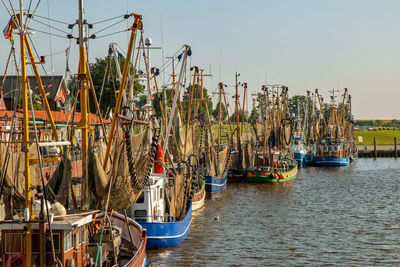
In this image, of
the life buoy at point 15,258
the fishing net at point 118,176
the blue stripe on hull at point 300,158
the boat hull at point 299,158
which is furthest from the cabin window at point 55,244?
the blue stripe on hull at point 300,158

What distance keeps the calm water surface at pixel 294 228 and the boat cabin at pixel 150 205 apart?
7.35 feet

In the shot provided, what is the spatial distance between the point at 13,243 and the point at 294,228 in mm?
29461

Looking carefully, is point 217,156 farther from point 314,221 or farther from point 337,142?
point 337,142

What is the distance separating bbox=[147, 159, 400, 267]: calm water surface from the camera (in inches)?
1517

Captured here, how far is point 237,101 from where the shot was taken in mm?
91125

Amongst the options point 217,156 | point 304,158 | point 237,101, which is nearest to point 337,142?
point 304,158

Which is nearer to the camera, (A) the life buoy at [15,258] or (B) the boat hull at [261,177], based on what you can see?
(A) the life buoy at [15,258]

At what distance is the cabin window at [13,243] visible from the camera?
24156mm

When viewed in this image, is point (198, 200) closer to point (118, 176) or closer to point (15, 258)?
point (118, 176)

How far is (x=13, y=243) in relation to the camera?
24297 millimetres

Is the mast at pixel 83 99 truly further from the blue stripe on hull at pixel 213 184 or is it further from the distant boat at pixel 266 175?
the distant boat at pixel 266 175

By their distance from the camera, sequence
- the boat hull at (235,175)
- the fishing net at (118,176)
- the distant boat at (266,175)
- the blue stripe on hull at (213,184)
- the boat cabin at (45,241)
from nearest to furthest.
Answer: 1. the boat cabin at (45,241)
2. the fishing net at (118,176)
3. the blue stripe on hull at (213,184)
4. the distant boat at (266,175)
5. the boat hull at (235,175)

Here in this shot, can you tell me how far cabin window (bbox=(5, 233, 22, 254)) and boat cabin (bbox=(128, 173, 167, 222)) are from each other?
13.7 meters

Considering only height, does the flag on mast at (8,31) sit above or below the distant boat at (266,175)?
above
